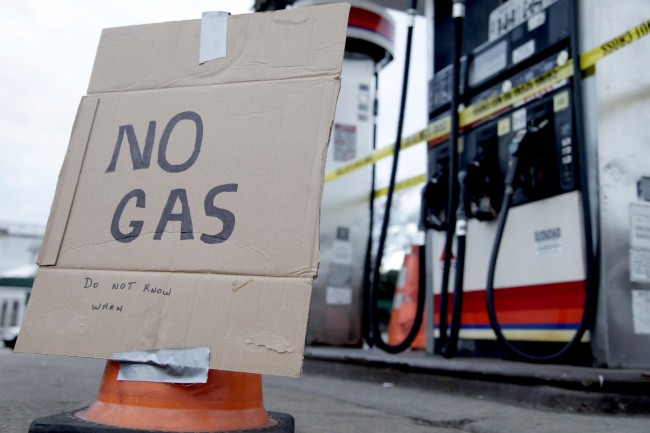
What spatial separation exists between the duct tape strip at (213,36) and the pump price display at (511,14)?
68.1 inches

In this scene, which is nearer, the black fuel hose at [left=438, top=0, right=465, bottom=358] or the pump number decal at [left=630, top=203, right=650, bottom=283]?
the pump number decal at [left=630, top=203, right=650, bottom=283]

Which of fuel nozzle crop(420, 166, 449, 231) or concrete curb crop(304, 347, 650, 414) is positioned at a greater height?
fuel nozzle crop(420, 166, 449, 231)

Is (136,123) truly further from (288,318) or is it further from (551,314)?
(551,314)

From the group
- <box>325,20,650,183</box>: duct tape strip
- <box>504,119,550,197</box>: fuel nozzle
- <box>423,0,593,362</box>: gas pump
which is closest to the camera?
<box>325,20,650,183</box>: duct tape strip

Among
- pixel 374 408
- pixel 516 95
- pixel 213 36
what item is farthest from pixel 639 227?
pixel 213 36

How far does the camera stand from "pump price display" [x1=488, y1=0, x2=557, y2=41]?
282 cm

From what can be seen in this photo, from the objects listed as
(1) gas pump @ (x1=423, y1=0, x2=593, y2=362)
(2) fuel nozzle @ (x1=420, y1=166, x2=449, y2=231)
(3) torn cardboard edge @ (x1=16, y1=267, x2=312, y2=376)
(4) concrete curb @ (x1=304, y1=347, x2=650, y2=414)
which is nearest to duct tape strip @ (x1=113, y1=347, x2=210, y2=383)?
(3) torn cardboard edge @ (x1=16, y1=267, x2=312, y2=376)

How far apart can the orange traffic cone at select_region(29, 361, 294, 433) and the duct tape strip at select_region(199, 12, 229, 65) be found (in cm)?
76

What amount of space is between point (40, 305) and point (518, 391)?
1666 millimetres

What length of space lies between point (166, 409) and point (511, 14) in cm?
250

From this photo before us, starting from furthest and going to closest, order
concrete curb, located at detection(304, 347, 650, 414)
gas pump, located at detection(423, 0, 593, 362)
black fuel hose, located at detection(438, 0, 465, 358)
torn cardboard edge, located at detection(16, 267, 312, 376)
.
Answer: black fuel hose, located at detection(438, 0, 465, 358), gas pump, located at detection(423, 0, 593, 362), concrete curb, located at detection(304, 347, 650, 414), torn cardboard edge, located at detection(16, 267, 312, 376)

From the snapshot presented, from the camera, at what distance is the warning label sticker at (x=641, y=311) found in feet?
7.57

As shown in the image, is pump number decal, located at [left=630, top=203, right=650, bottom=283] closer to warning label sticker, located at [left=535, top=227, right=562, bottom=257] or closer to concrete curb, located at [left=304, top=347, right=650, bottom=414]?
warning label sticker, located at [left=535, top=227, right=562, bottom=257]

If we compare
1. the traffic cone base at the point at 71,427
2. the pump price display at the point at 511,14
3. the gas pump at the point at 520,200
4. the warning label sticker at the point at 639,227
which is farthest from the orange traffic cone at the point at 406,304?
the traffic cone base at the point at 71,427
